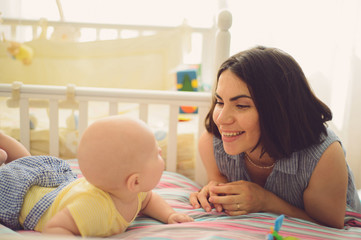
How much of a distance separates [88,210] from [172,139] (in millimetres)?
543

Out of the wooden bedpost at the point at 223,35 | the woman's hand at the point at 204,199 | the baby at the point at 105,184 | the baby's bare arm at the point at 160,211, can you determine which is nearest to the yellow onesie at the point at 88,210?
the baby at the point at 105,184

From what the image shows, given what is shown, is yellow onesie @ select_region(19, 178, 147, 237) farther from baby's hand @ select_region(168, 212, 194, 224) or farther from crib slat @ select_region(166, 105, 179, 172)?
crib slat @ select_region(166, 105, 179, 172)

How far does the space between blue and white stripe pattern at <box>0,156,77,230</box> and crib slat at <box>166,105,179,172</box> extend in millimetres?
379

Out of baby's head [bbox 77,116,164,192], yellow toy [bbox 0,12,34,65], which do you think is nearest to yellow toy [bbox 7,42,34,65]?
yellow toy [bbox 0,12,34,65]

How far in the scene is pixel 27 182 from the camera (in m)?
0.78

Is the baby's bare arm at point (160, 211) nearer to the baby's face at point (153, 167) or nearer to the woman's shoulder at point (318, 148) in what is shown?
the baby's face at point (153, 167)

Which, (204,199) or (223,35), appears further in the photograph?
(223,35)

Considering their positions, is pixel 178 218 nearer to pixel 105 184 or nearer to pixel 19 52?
pixel 105 184

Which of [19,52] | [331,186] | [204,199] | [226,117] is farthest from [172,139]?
[19,52]

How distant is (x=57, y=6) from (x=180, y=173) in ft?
2.30

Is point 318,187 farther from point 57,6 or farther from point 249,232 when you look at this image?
point 57,6

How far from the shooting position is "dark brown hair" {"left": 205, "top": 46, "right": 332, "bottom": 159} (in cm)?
77

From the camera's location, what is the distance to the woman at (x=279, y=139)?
773mm

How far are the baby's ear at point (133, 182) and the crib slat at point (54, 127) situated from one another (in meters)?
0.54
